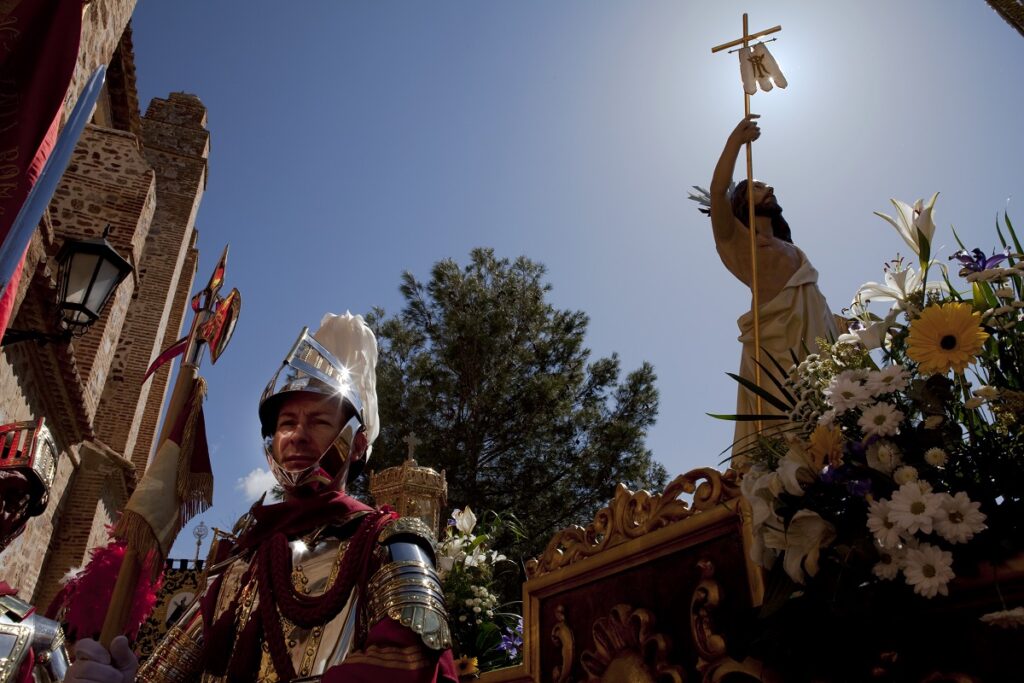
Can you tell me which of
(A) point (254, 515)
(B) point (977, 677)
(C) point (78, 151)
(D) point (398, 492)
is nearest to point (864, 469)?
(B) point (977, 677)

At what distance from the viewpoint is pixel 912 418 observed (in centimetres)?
171

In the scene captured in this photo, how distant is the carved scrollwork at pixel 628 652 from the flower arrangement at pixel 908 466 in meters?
0.48

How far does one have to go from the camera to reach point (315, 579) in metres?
2.84

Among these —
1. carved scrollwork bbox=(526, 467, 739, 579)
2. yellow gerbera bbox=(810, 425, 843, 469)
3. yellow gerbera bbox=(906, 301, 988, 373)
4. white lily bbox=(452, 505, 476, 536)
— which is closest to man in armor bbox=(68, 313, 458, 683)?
carved scrollwork bbox=(526, 467, 739, 579)

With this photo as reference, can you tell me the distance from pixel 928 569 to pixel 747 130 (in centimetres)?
296

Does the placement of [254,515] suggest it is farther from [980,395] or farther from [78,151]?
[78,151]

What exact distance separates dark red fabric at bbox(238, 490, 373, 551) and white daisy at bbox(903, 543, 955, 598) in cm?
221

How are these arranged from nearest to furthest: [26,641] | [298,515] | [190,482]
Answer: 1. [298,515]
2. [190,482]
3. [26,641]

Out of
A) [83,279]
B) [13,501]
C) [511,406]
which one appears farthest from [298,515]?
[511,406]

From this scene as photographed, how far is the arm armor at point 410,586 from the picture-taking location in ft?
7.64

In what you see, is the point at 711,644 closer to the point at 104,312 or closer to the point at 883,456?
the point at 883,456

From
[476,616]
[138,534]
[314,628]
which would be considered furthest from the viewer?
[476,616]

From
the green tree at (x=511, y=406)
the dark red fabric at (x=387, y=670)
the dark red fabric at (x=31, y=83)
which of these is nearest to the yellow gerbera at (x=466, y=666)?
the dark red fabric at (x=387, y=670)

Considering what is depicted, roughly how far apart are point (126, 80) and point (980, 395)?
1533 cm
